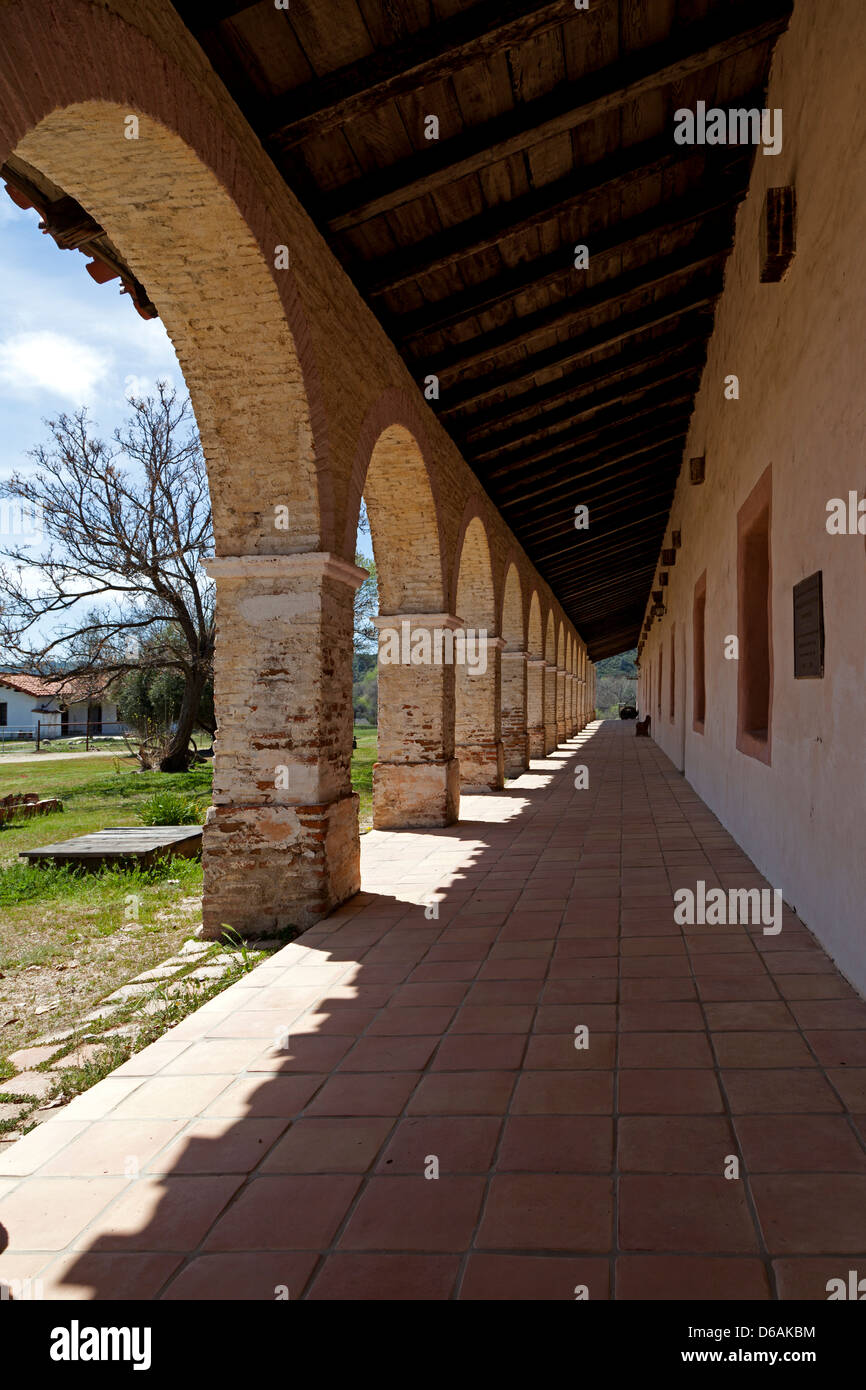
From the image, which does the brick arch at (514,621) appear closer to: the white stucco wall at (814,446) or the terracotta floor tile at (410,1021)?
the white stucco wall at (814,446)

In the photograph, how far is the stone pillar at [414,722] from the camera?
8.59 metres

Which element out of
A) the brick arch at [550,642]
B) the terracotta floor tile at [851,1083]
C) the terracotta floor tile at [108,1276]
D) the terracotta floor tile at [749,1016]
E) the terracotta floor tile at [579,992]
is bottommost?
the terracotta floor tile at [108,1276]

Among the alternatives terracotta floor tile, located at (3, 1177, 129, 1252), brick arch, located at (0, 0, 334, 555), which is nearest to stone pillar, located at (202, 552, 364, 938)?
brick arch, located at (0, 0, 334, 555)

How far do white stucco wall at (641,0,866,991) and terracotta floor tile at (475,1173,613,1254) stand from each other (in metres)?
1.84

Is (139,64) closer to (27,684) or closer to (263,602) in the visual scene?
(263,602)

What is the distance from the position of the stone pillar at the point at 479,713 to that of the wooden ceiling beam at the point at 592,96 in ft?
22.8

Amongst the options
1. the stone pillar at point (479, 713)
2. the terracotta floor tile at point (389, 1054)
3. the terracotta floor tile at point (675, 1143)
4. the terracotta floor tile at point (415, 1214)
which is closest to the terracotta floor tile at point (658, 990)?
the terracotta floor tile at point (389, 1054)

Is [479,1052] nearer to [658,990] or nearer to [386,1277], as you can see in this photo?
[658,990]

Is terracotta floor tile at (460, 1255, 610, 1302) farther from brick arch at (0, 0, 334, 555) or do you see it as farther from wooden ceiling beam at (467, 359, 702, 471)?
wooden ceiling beam at (467, 359, 702, 471)

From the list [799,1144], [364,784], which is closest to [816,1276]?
[799,1144]

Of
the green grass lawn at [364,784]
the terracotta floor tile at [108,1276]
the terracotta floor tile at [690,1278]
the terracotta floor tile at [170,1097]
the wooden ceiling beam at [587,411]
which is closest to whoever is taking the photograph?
the terracotta floor tile at [690,1278]

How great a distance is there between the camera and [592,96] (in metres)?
4.68

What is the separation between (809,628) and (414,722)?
487 cm
